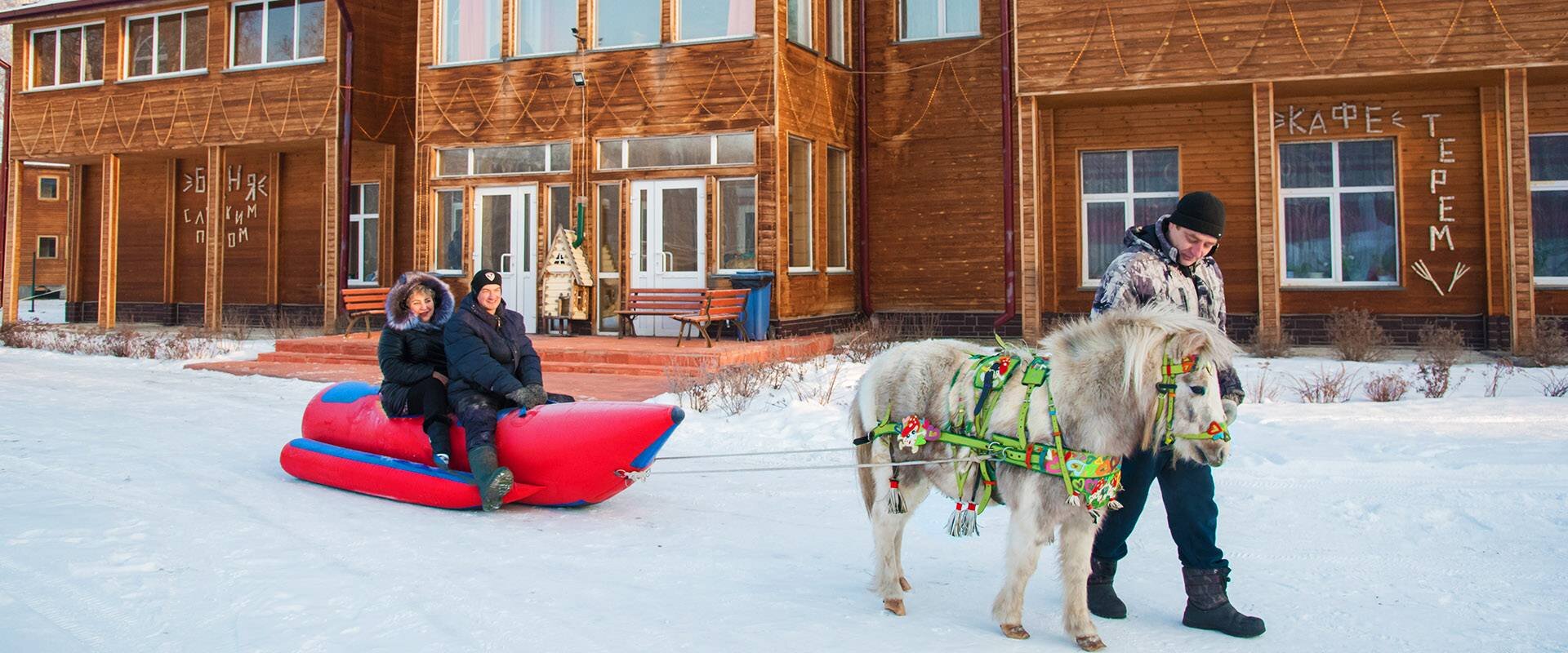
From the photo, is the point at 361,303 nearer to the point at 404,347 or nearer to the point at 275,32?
the point at 275,32

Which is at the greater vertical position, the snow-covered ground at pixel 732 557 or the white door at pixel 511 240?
the white door at pixel 511 240

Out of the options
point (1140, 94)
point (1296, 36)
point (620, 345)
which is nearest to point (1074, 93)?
point (1140, 94)

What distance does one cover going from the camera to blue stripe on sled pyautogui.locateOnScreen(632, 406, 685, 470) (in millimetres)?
6406

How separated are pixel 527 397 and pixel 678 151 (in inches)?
384

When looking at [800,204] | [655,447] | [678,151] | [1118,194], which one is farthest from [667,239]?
[655,447]

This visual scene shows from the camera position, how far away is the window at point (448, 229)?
17.7m

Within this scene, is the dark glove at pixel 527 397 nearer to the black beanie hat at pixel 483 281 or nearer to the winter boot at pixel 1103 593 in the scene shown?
the black beanie hat at pixel 483 281

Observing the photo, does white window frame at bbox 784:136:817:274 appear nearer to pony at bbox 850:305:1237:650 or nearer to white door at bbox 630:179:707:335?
white door at bbox 630:179:707:335

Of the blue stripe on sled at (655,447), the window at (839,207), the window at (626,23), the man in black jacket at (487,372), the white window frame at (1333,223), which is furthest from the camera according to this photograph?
the window at (839,207)

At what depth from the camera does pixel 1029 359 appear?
181 inches

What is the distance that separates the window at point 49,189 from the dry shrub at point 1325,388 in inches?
1972

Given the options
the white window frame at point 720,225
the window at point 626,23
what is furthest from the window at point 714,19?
the white window frame at point 720,225

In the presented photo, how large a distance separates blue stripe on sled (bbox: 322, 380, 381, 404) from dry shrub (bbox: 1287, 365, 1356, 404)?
7.77m

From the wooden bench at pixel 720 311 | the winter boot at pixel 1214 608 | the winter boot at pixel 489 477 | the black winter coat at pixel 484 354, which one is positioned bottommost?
the winter boot at pixel 1214 608
